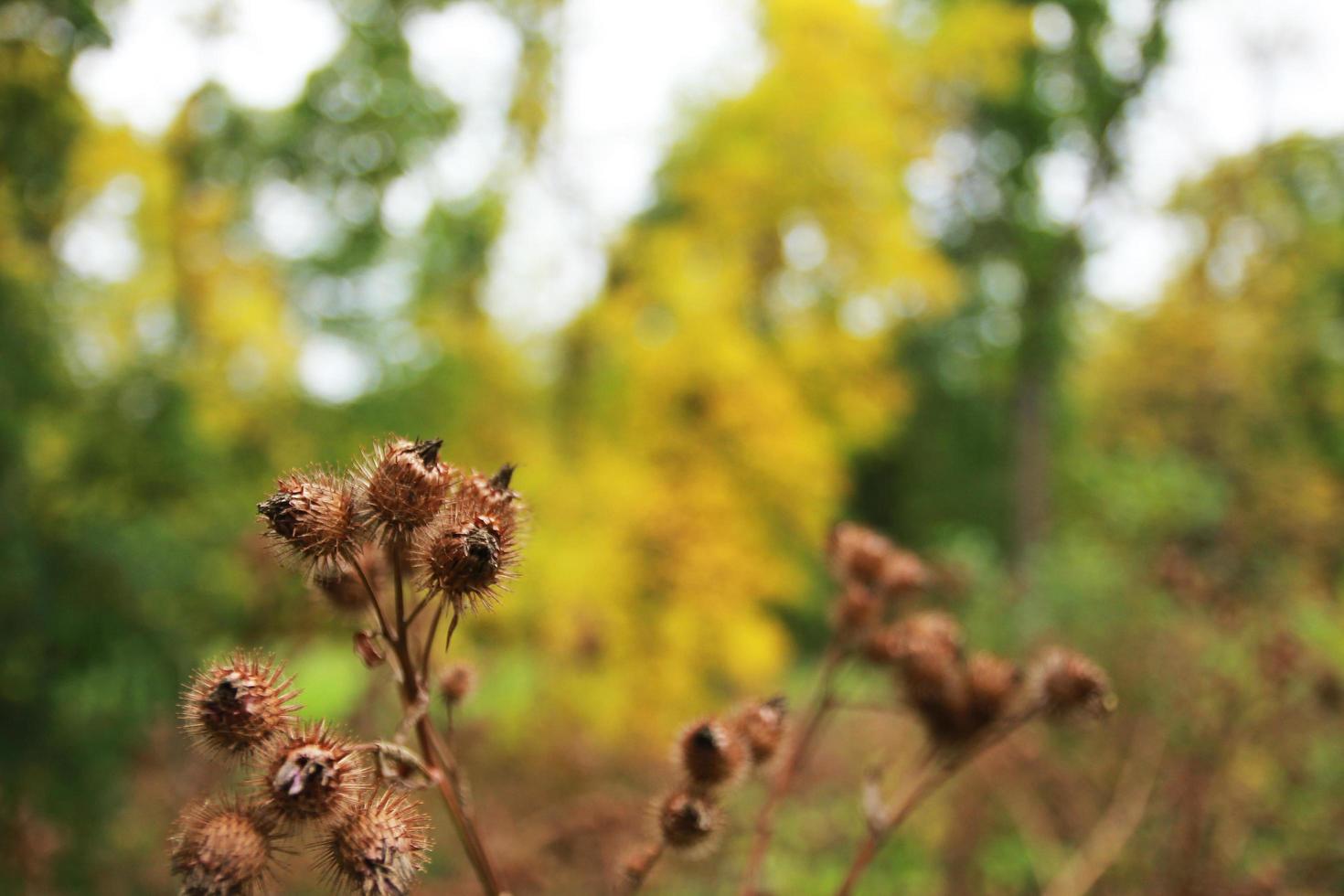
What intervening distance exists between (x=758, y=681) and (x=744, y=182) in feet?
17.8

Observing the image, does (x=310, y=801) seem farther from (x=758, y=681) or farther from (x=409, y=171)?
(x=758, y=681)

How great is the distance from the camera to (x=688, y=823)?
4.24 feet

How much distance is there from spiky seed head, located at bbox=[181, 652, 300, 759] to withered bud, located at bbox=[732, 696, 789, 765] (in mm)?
728

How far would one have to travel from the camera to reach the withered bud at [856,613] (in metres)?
1.93

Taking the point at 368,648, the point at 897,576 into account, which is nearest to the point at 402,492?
the point at 368,648

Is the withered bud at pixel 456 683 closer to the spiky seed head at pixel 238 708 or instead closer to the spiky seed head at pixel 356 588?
the spiky seed head at pixel 356 588

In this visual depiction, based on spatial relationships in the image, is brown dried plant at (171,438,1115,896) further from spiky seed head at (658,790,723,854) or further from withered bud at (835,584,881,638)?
withered bud at (835,584,881,638)

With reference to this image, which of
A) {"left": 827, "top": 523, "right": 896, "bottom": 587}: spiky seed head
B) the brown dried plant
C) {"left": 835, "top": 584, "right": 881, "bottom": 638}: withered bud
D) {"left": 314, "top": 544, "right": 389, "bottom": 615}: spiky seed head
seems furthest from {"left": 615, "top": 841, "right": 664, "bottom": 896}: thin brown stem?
{"left": 827, "top": 523, "right": 896, "bottom": 587}: spiky seed head

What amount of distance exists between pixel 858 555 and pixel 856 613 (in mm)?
139

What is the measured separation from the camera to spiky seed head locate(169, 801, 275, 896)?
0.95m

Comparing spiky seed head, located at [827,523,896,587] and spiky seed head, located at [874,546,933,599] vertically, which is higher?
spiky seed head, located at [827,523,896,587]

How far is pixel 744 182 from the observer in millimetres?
9570

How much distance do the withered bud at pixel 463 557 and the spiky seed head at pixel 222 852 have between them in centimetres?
32

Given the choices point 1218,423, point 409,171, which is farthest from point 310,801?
point 1218,423
